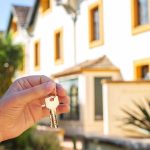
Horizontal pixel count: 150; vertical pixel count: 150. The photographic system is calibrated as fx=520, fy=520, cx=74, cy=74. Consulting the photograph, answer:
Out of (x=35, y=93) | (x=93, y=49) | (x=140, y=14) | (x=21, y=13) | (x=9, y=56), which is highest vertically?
(x=21, y=13)

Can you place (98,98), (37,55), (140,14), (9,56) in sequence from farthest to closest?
(37,55) < (9,56) < (98,98) < (140,14)

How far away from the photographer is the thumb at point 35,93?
6.43 feet

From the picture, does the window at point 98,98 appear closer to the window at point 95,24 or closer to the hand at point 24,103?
the window at point 95,24

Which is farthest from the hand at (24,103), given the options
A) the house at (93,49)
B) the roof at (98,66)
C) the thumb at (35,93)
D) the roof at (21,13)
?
the roof at (21,13)

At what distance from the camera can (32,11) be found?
3369cm

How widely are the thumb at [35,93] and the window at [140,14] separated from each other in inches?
695

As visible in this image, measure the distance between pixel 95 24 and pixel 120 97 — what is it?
6.28 meters

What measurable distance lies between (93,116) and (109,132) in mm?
3570

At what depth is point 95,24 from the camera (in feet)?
77.8

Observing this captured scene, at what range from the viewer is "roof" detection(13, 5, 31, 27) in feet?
119

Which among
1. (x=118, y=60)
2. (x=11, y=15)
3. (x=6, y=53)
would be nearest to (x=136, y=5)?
(x=118, y=60)

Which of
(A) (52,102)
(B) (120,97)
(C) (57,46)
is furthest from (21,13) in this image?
(A) (52,102)

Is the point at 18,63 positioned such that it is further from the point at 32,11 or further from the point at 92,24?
the point at 92,24

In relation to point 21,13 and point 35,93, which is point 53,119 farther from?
point 21,13
